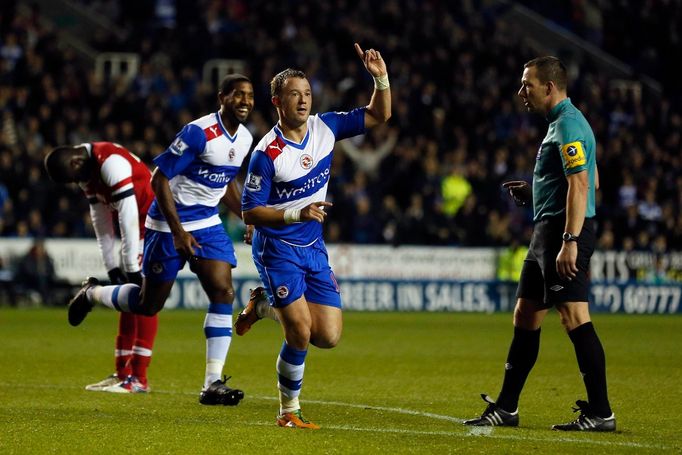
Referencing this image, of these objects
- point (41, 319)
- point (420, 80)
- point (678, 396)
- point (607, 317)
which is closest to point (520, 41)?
point (420, 80)

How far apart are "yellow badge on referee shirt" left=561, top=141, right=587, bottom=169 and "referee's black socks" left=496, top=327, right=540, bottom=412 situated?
1160mm

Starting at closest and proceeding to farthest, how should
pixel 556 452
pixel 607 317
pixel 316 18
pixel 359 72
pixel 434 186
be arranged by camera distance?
pixel 556 452, pixel 607 317, pixel 434 186, pixel 359 72, pixel 316 18

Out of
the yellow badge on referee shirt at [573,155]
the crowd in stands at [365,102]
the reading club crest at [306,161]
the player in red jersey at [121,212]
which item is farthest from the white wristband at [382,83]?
the crowd in stands at [365,102]

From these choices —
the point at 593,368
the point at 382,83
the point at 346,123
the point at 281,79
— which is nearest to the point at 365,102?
the point at 346,123

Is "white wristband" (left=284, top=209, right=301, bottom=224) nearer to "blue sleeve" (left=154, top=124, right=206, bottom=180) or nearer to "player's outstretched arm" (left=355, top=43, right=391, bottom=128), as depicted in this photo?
"player's outstretched arm" (left=355, top=43, right=391, bottom=128)

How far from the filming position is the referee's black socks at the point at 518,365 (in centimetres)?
803

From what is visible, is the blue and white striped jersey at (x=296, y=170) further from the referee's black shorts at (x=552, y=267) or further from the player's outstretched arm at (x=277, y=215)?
the referee's black shorts at (x=552, y=267)

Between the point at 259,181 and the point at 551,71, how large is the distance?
1.93 meters

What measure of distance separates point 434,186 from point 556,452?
17326 millimetres

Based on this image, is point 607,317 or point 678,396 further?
point 607,317

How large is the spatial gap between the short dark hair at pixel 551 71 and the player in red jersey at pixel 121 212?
3.74m

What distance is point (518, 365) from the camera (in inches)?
318

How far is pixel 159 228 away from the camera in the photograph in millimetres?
9648

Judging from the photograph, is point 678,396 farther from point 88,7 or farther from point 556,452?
point 88,7
